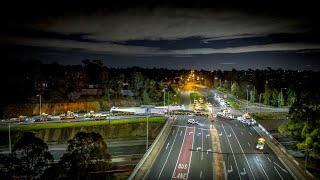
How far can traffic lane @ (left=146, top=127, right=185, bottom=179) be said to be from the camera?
3794 cm

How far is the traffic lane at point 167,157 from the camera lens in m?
37.9

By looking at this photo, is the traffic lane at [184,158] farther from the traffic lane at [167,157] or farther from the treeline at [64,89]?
the treeline at [64,89]

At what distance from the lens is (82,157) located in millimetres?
35438

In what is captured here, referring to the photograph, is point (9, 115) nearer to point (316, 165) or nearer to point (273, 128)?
point (273, 128)

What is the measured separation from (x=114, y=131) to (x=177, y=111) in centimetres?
1658

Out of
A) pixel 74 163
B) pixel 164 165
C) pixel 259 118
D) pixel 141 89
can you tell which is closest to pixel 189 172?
pixel 164 165

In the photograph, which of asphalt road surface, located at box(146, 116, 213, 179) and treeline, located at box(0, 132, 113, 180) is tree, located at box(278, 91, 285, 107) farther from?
treeline, located at box(0, 132, 113, 180)

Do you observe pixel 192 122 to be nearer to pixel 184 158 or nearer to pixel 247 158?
pixel 247 158

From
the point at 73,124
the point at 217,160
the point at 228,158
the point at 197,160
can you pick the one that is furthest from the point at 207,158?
the point at 73,124

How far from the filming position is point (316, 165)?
1836 inches

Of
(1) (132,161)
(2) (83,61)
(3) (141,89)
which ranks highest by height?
(2) (83,61)

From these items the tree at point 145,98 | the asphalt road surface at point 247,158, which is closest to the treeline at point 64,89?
the tree at point 145,98

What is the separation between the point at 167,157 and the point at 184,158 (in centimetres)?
185

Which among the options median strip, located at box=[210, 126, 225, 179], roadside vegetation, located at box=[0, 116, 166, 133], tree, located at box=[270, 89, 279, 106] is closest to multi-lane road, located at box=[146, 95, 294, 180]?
median strip, located at box=[210, 126, 225, 179]
